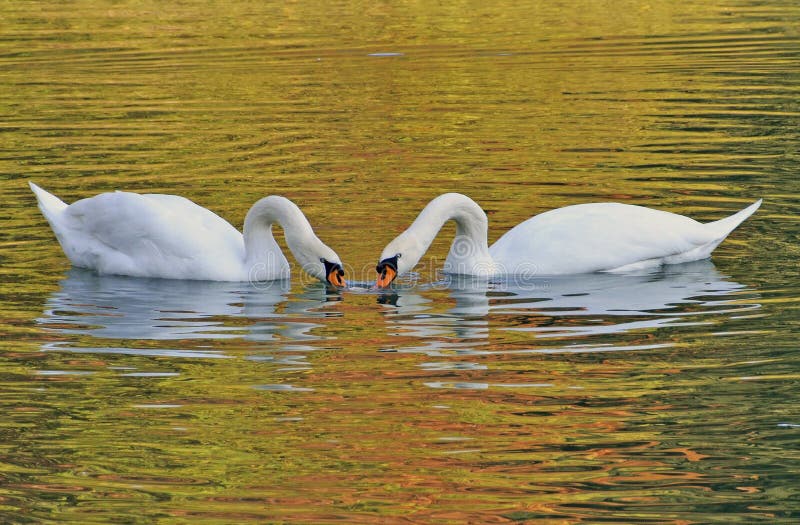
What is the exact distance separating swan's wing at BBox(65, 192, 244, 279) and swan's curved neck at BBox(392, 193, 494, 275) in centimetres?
153

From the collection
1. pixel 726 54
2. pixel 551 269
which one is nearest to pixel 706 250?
pixel 551 269

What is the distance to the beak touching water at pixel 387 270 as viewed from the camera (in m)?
10.9

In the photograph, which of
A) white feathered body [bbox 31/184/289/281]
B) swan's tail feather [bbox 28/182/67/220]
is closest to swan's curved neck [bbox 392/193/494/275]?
white feathered body [bbox 31/184/289/281]

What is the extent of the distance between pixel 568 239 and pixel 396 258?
1.35 m

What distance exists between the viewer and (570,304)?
1053 centimetres

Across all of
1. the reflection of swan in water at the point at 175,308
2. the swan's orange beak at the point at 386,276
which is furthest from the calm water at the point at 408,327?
the swan's orange beak at the point at 386,276

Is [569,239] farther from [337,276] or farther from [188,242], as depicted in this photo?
[188,242]

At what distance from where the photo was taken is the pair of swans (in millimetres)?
11289

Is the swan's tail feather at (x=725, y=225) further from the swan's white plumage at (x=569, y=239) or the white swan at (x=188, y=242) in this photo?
the white swan at (x=188, y=242)

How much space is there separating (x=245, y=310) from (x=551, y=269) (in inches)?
91.6

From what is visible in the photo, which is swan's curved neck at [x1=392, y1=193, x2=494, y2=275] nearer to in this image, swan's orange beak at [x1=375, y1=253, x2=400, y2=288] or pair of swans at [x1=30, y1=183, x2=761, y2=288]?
pair of swans at [x1=30, y1=183, x2=761, y2=288]

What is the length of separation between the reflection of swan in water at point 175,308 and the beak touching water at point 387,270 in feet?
1.43

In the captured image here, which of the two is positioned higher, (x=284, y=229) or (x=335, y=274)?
(x=284, y=229)

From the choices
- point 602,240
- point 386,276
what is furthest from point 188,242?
point 602,240
